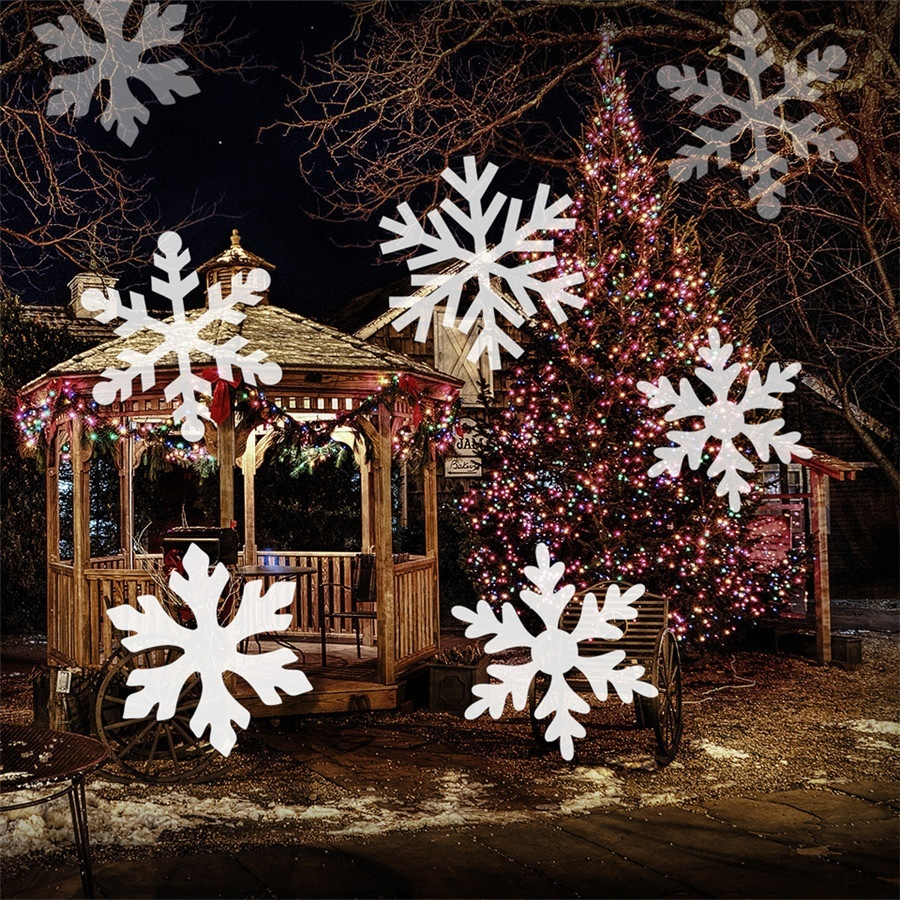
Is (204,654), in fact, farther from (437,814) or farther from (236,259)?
(236,259)

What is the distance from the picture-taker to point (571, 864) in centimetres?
548

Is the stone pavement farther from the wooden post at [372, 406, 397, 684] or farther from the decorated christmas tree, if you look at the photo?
the decorated christmas tree

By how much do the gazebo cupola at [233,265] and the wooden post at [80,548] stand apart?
2.62 metres

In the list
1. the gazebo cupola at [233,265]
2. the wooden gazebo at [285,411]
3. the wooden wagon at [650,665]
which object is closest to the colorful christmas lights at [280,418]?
the wooden gazebo at [285,411]

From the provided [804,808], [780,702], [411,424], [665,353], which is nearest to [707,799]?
[804,808]

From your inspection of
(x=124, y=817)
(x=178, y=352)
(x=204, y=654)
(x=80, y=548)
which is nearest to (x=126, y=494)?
(x=80, y=548)

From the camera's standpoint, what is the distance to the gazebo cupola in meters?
11.7

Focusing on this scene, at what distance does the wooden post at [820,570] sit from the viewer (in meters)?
12.5

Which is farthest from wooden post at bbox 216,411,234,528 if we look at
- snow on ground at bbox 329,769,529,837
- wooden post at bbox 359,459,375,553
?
wooden post at bbox 359,459,375,553

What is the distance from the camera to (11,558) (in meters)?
16.2

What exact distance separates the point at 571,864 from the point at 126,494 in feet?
28.8

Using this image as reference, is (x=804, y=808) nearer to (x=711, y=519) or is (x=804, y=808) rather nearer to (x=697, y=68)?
(x=711, y=519)

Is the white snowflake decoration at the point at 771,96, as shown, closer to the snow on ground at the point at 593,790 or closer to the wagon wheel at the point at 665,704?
the wagon wheel at the point at 665,704

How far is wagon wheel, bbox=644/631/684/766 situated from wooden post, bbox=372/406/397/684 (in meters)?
2.89
